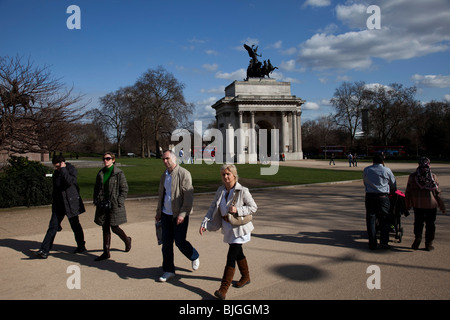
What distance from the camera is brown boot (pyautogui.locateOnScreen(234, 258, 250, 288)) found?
4816mm

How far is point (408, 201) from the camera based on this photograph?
6.70 metres

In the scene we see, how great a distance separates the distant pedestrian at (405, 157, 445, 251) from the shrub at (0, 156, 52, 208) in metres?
11.4

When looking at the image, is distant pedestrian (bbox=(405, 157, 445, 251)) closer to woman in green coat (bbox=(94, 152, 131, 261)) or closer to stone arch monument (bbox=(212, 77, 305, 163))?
woman in green coat (bbox=(94, 152, 131, 261))

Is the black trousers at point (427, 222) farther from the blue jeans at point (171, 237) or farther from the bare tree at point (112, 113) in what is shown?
the bare tree at point (112, 113)

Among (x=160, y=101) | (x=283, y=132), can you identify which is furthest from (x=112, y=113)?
(x=283, y=132)

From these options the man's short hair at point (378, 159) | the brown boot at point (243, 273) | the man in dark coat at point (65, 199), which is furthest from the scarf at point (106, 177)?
the man's short hair at point (378, 159)

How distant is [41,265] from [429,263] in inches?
254

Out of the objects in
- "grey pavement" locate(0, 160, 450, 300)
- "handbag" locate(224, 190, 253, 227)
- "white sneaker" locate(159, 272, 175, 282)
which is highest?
"handbag" locate(224, 190, 253, 227)

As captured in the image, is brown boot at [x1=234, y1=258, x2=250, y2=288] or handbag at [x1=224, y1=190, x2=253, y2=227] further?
brown boot at [x1=234, y1=258, x2=250, y2=288]

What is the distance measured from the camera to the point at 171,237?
17.7ft

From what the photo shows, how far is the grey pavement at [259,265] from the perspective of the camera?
4668mm

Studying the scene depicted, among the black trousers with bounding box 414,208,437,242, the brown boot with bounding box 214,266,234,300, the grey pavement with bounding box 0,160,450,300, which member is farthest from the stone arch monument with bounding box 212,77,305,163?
the brown boot with bounding box 214,266,234,300
